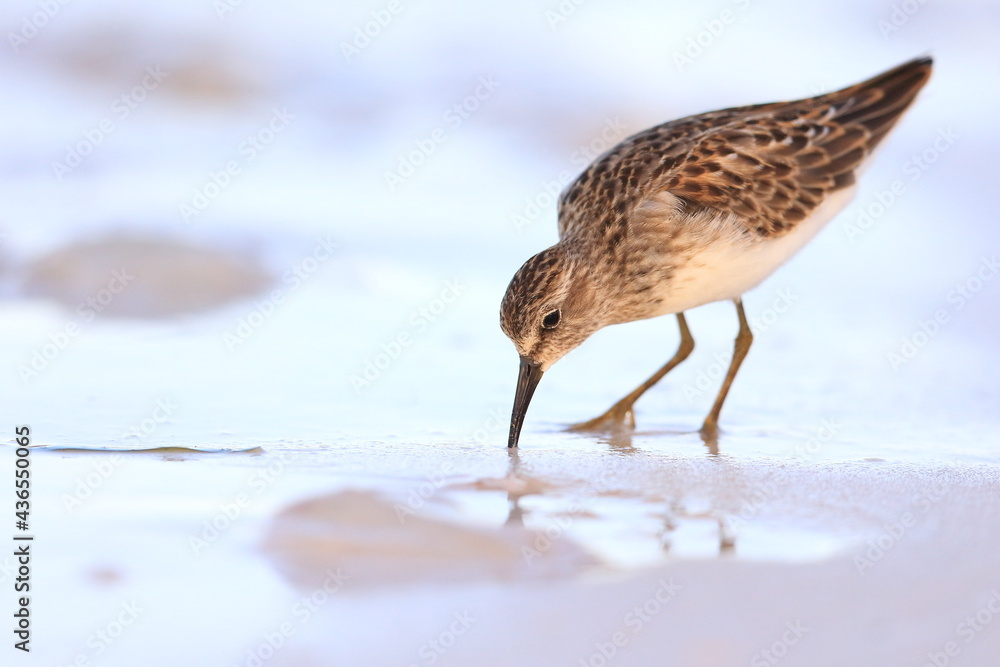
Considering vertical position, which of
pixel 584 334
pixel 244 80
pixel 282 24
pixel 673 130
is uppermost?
pixel 282 24

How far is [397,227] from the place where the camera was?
282 inches

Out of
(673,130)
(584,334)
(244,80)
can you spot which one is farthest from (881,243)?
(244,80)

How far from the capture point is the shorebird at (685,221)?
471cm

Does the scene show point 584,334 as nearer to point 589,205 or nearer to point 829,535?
Answer: point 589,205

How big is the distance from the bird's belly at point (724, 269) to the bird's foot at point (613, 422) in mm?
445

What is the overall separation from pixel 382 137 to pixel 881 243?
370cm

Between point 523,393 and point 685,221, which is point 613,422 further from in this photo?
point 685,221

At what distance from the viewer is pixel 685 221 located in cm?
484

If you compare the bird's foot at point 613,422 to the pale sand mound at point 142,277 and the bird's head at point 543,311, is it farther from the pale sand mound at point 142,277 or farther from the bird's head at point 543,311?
the pale sand mound at point 142,277

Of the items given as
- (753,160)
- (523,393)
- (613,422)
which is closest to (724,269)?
(753,160)

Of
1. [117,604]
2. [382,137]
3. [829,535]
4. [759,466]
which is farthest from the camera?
[382,137]

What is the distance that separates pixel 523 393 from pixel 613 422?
508 millimetres

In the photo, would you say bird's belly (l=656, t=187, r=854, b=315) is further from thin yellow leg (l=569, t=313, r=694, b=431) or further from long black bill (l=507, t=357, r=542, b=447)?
long black bill (l=507, t=357, r=542, b=447)

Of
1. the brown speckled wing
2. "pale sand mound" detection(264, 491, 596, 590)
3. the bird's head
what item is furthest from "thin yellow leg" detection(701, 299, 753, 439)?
"pale sand mound" detection(264, 491, 596, 590)
